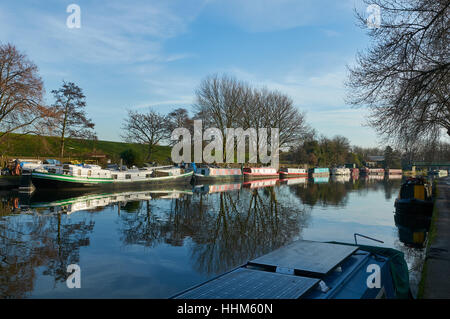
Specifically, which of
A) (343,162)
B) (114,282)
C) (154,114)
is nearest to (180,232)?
(114,282)

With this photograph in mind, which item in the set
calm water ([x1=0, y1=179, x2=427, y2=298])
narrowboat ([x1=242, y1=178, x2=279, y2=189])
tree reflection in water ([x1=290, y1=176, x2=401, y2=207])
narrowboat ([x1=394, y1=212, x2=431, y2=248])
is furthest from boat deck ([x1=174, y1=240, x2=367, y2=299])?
narrowboat ([x1=242, y1=178, x2=279, y2=189])

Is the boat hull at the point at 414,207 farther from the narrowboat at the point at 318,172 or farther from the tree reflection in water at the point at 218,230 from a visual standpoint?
the narrowboat at the point at 318,172

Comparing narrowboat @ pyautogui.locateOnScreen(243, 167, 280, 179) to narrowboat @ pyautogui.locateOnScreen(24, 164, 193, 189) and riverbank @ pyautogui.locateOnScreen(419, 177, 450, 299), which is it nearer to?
narrowboat @ pyautogui.locateOnScreen(24, 164, 193, 189)

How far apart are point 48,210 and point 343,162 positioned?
103 metres

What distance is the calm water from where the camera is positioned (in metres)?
7.12

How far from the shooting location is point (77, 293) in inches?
252

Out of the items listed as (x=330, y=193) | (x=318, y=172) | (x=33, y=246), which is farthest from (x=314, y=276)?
(x=318, y=172)

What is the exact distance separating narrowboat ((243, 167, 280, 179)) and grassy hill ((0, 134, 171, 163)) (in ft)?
49.0

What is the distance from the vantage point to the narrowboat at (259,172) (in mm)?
51625

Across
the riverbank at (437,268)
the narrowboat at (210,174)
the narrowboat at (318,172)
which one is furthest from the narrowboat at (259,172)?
the riverbank at (437,268)

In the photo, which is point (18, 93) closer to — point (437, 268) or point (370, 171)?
point (437, 268)

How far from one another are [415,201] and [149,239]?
1506 cm
